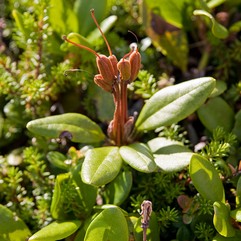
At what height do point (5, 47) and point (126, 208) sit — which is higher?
point (5, 47)

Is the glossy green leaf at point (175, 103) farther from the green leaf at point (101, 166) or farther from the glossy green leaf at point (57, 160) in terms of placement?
the glossy green leaf at point (57, 160)

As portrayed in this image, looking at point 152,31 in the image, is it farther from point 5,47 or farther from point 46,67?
point 5,47

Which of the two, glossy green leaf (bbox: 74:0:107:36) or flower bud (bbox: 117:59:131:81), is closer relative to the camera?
flower bud (bbox: 117:59:131:81)

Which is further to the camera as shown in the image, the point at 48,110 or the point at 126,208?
the point at 48,110

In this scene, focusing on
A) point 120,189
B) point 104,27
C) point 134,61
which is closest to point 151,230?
point 120,189

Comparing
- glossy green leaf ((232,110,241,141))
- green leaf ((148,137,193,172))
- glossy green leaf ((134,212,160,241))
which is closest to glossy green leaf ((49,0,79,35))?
green leaf ((148,137,193,172))

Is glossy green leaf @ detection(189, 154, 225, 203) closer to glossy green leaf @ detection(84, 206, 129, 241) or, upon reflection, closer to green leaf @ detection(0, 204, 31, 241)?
glossy green leaf @ detection(84, 206, 129, 241)

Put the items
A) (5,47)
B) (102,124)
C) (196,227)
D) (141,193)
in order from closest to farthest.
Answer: (196,227), (141,193), (102,124), (5,47)

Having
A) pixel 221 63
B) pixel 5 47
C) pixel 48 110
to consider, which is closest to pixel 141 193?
pixel 48 110
